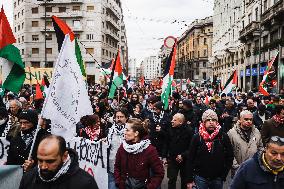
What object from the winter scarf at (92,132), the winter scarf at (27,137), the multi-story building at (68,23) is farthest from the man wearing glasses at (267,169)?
the multi-story building at (68,23)

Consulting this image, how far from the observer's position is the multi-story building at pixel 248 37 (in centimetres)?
2669

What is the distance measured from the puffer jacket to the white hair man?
201 centimetres

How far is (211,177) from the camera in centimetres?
471

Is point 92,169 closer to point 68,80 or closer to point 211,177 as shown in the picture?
point 68,80

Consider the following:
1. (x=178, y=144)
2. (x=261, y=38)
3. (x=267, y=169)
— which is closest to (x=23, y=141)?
(x=178, y=144)

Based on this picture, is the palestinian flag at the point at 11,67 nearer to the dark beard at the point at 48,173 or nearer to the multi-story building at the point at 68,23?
the dark beard at the point at 48,173

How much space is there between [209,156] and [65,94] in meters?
2.00

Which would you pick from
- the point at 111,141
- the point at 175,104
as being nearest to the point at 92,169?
the point at 111,141

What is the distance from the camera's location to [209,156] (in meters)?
4.64

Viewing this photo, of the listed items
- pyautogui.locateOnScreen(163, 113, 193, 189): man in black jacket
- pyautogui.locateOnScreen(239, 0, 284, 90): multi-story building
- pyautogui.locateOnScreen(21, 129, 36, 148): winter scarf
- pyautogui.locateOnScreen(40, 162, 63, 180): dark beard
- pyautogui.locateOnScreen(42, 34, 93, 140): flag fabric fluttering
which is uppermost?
pyautogui.locateOnScreen(239, 0, 284, 90): multi-story building

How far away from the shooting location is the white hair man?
4988 mm

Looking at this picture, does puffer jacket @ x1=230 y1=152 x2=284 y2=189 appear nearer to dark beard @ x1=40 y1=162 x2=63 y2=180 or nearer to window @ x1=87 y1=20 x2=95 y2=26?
dark beard @ x1=40 y1=162 x2=63 y2=180

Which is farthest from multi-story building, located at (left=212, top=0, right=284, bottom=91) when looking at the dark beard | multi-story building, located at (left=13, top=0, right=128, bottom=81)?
the dark beard

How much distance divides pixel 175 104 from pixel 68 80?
23.4ft
